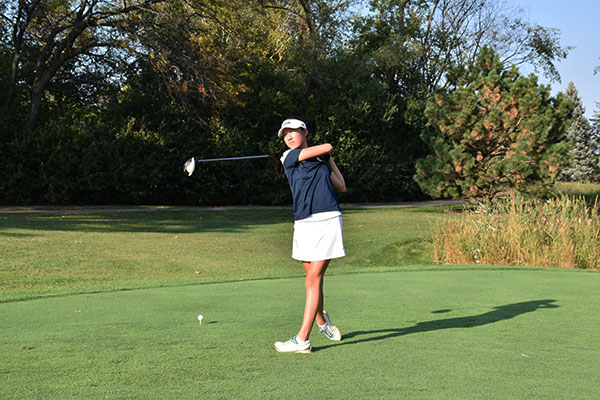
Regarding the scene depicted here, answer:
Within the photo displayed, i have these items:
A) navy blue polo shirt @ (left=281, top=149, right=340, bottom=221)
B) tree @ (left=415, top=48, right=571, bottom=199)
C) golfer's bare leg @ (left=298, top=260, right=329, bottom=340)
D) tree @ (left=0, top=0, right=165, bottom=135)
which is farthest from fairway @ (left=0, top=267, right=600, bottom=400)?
tree @ (left=0, top=0, right=165, bottom=135)

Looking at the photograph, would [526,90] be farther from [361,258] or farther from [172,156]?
[172,156]

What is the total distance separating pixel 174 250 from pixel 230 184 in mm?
11588

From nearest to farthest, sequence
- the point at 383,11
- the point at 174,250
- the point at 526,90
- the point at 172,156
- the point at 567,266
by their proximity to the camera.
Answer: the point at 567,266 < the point at 174,250 < the point at 526,90 < the point at 172,156 < the point at 383,11

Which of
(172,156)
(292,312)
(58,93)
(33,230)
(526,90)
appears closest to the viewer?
(292,312)

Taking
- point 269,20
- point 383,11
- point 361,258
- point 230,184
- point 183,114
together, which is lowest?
point 361,258

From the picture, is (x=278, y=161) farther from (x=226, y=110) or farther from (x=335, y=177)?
(x=226, y=110)

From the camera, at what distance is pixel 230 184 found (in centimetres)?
2745

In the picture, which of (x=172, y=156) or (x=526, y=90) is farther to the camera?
(x=172, y=156)

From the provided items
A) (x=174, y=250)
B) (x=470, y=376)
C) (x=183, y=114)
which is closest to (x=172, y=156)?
(x=183, y=114)

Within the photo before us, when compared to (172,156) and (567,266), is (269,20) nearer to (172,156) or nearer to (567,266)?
(172,156)

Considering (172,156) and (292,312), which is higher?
(172,156)

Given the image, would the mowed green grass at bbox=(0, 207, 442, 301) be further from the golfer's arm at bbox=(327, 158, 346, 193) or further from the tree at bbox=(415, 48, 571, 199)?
the golfer's arm at bbox=(327, 158, 346, 193)

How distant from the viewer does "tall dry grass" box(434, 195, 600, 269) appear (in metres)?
13.0

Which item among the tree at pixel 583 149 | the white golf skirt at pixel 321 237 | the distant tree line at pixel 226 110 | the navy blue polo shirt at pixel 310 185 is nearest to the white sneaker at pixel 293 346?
the white golf skirt at pixel 321 237
